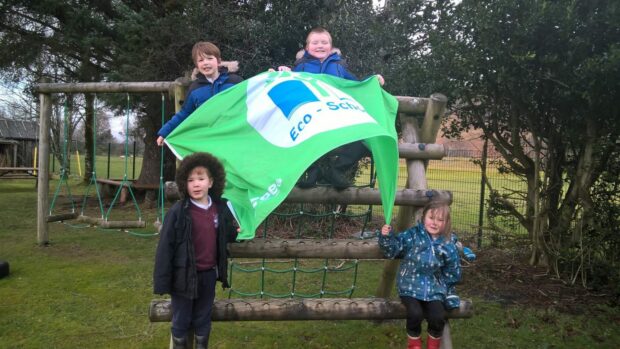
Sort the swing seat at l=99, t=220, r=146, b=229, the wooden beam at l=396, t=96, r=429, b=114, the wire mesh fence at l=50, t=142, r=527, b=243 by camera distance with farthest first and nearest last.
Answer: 1. the wire mesh fence at l=50, t=142, r=527, b=243
2. the swing seat at l=99, t=220, r=146, b=229
3. the wooden beam at l=396, t=96, r=429, b=114

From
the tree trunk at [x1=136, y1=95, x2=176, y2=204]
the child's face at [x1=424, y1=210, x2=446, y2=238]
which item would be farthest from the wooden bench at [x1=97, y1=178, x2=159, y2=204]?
the child's face at [x1=424, y1=210, x2=446, y2=238]

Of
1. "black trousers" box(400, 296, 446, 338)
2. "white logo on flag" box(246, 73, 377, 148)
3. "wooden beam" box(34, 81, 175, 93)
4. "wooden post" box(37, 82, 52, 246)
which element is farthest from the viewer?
"wooden post" box(37, 82, 52, 246)

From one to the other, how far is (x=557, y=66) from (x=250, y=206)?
11.9 ft

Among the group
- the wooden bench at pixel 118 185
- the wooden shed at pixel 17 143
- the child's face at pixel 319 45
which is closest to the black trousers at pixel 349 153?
the child's face at pixel 319 45

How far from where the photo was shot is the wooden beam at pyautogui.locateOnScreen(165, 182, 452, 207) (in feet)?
10.4

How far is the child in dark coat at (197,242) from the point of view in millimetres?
2572

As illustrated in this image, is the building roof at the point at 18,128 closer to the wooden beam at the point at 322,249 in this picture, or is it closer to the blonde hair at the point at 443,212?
the wooden beam at the point at 322,249

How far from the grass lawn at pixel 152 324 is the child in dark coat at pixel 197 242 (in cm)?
118

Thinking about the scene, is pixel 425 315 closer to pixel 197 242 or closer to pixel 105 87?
pixel 197 242

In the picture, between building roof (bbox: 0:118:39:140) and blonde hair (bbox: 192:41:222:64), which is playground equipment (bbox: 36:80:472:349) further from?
building roof (bbox: 0:118:39:140)

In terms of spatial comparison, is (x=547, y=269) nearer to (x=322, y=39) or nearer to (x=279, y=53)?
(x=322, y=39)

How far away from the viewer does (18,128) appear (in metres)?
30.8

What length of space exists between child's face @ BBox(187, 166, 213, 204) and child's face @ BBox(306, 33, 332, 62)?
4.67 feet

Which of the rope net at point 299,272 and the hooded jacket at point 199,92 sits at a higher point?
the hooded jacket at point 199,92
